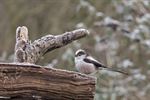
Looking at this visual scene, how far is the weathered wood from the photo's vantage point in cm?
197

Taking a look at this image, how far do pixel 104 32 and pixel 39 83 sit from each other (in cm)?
419

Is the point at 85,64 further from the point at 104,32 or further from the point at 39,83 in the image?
the point at 104,32

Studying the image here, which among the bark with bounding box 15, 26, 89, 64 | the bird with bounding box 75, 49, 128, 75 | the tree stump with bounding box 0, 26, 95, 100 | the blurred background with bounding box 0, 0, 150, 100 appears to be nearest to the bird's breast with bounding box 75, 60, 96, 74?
the bird with bounding box 75, 49, 128, 75

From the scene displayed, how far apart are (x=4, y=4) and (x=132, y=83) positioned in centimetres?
273

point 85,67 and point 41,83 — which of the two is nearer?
point 41,83

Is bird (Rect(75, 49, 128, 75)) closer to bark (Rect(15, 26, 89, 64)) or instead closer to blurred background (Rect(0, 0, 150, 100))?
bark (Rect(15, 26, 89, 64))

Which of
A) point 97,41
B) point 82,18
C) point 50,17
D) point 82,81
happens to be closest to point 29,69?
point 82,81

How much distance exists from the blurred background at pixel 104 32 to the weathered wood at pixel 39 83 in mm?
3010

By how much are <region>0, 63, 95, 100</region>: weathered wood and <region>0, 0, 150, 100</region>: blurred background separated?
3010 millimetres

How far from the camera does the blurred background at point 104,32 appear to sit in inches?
219

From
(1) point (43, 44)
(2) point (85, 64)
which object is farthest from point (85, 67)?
(1) point (43, 44)

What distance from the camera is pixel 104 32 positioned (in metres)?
6.16

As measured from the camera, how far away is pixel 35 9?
7605 mm

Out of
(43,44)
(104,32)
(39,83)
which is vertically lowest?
(39,83)
